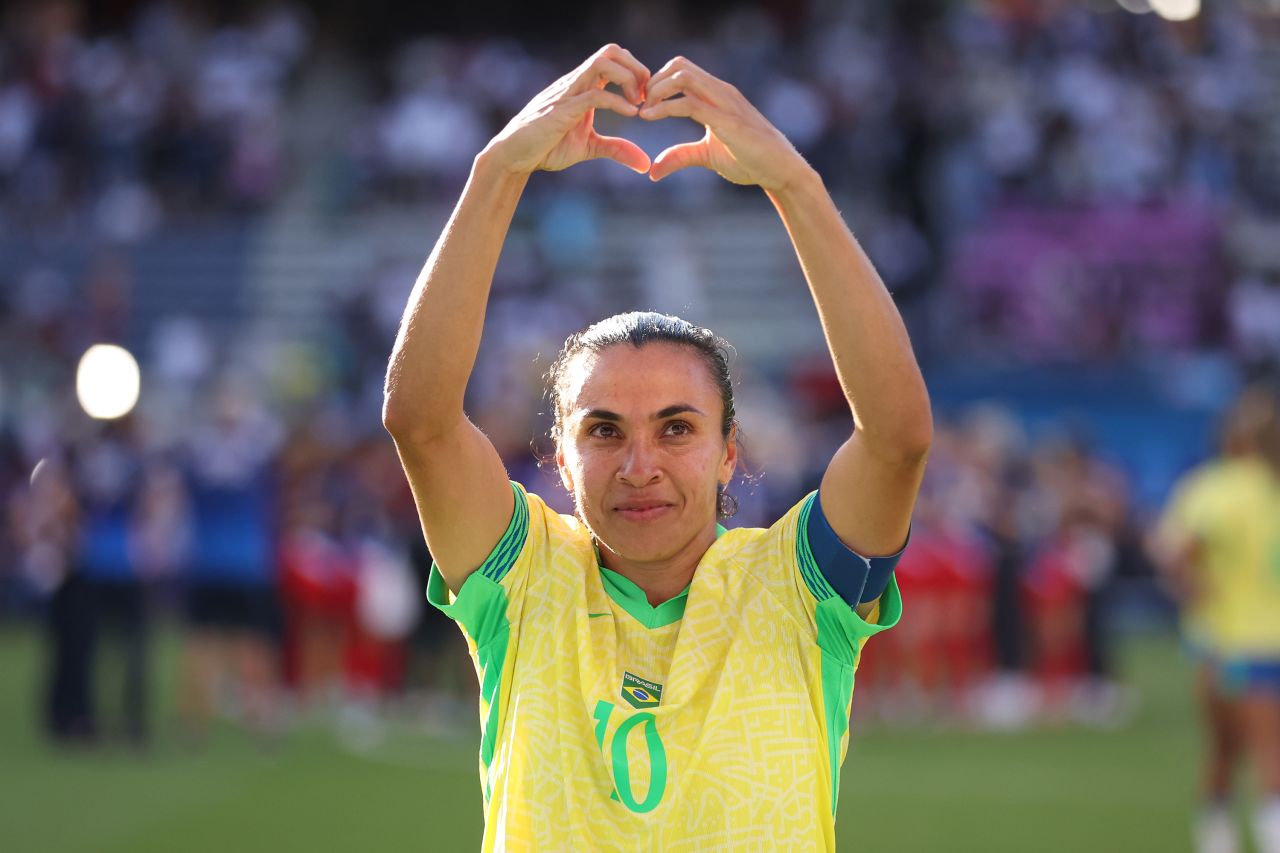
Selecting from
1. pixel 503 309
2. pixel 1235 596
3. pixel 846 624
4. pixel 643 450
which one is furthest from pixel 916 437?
pixel 503 309

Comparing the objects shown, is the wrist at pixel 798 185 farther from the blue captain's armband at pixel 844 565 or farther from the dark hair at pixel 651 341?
the blue captain's armband at pixel 844 565

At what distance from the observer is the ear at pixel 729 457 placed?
3.36 metres

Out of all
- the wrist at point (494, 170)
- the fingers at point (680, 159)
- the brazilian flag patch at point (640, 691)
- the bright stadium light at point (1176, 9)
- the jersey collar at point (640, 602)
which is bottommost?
the brazilian flag patch at point (640, 691)

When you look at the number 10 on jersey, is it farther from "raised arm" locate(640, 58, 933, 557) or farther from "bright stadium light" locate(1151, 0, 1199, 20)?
"bright stadium light" locate(1151, 0, 1199, 20)

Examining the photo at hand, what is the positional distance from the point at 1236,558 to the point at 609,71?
21.2ft

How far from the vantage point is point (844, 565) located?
3.07 meters

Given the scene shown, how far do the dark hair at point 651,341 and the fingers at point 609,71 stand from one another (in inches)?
16.3

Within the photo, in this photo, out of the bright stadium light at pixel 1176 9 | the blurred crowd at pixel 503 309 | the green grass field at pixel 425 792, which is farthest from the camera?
the bright stadium light at pixel 1176 9

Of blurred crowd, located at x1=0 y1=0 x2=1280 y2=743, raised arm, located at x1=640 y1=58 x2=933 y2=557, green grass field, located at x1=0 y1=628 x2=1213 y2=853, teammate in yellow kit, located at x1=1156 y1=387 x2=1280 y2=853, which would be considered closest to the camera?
raised arm, located at x1=640 y1=58 x2=933 y2=557

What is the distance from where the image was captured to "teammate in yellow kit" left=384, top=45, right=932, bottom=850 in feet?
9.86

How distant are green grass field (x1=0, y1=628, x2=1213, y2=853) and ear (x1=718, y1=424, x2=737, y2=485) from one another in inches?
229

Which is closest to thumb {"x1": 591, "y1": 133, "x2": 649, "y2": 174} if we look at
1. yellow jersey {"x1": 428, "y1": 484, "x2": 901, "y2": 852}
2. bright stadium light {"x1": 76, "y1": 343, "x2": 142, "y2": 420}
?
yellow jersey {"x1": 428, "y1": 484, "x2": 901, "y2": 852}

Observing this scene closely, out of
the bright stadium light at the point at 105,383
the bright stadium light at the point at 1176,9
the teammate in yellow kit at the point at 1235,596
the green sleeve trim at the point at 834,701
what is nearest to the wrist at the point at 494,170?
the green sleeve trim at the point at 834,701

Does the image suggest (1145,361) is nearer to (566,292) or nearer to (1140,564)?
(1140,564)
